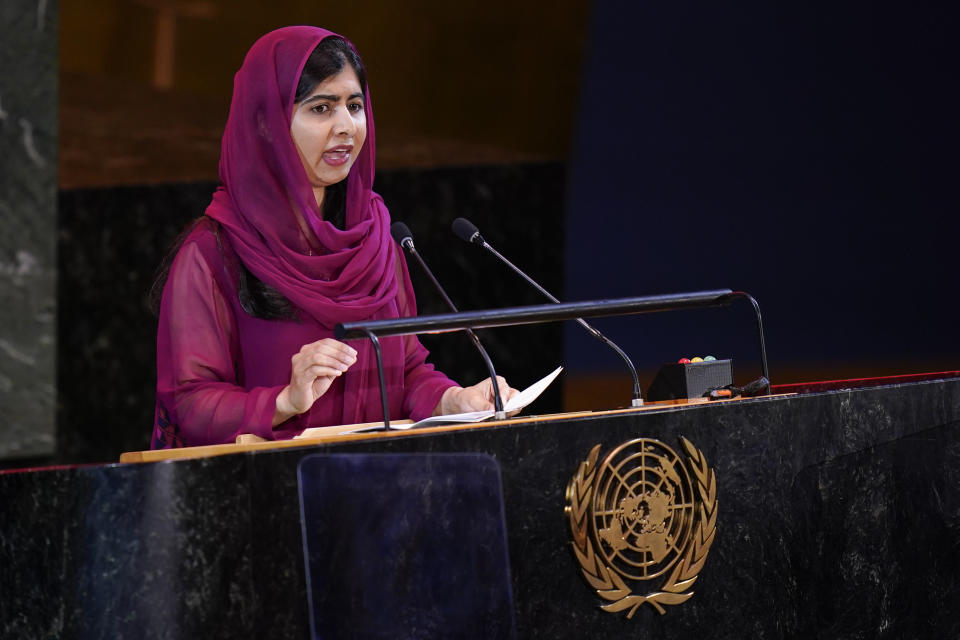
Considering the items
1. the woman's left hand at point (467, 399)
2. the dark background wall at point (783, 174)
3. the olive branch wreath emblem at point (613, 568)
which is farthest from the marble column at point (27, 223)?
the dark background wall at point (783, 174)

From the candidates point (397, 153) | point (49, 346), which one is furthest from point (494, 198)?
point (49, 346)

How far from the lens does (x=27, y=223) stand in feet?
11.3

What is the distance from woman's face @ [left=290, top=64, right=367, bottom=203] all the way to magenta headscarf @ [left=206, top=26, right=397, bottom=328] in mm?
37

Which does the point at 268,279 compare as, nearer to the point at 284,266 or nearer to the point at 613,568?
the point at 284,266

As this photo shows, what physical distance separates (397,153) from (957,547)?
3.68 meters

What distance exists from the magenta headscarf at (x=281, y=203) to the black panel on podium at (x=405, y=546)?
2.33ft

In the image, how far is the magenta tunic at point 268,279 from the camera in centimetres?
221

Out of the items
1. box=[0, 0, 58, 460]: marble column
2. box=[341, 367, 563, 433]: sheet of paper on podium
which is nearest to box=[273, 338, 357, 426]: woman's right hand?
box=[341, 367, 563, 433]: sheet of paper on podium

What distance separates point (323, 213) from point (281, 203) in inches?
6.8

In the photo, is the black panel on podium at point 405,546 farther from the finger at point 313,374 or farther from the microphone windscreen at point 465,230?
the microphone windscreen at point 465,230

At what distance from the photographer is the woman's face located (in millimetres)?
2346

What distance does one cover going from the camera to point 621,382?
560 centimetres

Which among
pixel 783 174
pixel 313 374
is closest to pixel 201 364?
pixel 313 374

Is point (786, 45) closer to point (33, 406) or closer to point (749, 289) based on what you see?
point (749, 289)
